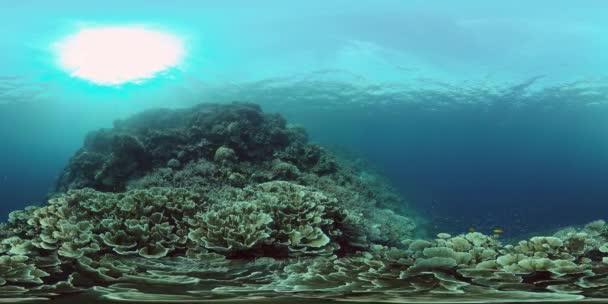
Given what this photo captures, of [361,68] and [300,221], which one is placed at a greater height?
[361,68]

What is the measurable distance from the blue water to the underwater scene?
0.17 meters

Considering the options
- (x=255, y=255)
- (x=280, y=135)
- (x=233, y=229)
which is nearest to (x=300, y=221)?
(x=255, y=255)

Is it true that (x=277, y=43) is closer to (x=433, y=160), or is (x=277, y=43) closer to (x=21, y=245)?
(x=21, y=245)

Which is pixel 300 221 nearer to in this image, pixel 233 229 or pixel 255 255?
pixel 255 255

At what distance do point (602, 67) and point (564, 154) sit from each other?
49030 millimetres

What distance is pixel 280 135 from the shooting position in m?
12.0

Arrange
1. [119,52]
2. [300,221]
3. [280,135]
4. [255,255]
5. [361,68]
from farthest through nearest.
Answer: [361,68] → [119,52] → [280,135] → [300,221] → [255,255]

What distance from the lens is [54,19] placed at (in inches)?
603

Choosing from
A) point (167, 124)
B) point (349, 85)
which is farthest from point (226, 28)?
point (349, 85)

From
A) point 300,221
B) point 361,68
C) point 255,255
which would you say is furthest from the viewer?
point 361,68

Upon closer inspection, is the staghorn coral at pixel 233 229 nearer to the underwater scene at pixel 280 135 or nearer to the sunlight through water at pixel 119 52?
the underwater scene at pixel 280 135

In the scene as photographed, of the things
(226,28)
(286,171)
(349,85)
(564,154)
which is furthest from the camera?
(564,154)

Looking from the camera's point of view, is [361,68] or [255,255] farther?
[361,68]

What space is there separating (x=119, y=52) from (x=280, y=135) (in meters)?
12.0
